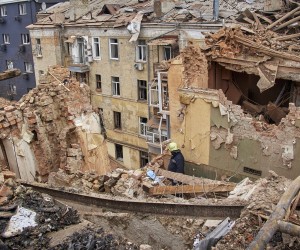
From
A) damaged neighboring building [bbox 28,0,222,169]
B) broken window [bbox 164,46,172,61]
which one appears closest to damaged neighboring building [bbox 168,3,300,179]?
damaged neighboring building [bbox 28,0,222,169]

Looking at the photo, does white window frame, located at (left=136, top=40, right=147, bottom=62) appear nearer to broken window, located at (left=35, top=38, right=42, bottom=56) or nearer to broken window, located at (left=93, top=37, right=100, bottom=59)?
broken window, located at (left=93, top=37, right=100, bottom=59)

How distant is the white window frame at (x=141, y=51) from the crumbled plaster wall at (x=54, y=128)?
11.0 meters

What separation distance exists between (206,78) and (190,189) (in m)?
4.75

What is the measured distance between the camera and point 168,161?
1311cm

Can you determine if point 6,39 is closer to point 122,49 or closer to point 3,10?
point 3,10

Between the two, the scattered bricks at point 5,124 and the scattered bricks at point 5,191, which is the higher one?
the scattered bricks at point 5,124

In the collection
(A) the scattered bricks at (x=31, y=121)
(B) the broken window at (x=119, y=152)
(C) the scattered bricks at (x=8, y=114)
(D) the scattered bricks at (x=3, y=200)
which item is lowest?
(B) the broken window at (x=119, y=152)

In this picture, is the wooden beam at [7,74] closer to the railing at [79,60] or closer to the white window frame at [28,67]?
the railing at [79,60]

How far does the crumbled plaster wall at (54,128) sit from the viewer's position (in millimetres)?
10953

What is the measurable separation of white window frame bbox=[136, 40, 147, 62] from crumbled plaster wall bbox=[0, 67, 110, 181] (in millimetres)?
10988

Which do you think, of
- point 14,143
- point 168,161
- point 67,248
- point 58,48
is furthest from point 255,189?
point 58,48

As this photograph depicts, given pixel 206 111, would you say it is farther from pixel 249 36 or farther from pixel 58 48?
pixel 58 48

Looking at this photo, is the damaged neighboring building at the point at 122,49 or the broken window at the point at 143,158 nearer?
the damaged neighboring building at the point at 122,49

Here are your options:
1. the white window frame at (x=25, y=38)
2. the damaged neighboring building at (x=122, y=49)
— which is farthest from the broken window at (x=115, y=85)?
the white window frame at (x=25, y=38)
